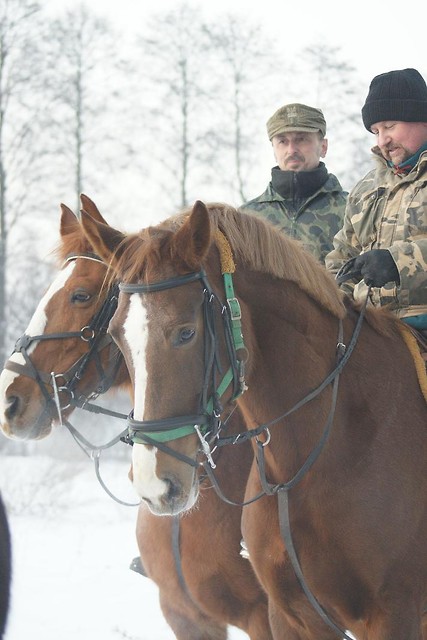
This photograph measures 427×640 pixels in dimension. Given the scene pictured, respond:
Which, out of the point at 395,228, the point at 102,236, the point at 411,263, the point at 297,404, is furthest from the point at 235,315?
the point at 395,228

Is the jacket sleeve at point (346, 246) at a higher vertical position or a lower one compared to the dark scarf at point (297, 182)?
lower

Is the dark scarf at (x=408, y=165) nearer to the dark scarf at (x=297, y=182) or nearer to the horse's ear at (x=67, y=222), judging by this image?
the dark scarf at (x=297, y=182)

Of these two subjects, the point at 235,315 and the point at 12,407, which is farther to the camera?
the point at 12,407

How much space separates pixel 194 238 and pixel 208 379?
563 mm

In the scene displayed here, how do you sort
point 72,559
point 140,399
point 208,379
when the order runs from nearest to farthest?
point 140,399 < point 208,379 < point 72,559

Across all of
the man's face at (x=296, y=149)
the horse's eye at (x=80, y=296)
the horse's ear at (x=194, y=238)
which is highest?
the man's face at (x=296, y=149)

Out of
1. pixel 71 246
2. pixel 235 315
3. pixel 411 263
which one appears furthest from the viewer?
pixel 71 246

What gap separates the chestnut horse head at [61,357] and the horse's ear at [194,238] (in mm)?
1334

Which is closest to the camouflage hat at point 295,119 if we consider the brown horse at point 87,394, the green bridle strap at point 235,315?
the brown horse at point 87,394

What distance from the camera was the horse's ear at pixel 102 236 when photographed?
12.1 ft

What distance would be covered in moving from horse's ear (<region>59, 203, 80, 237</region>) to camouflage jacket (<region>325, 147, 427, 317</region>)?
1653 mm

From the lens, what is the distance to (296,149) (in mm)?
6281

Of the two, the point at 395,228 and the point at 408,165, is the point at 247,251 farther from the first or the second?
the point at 408,165

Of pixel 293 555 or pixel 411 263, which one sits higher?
→ pixel 411 263
